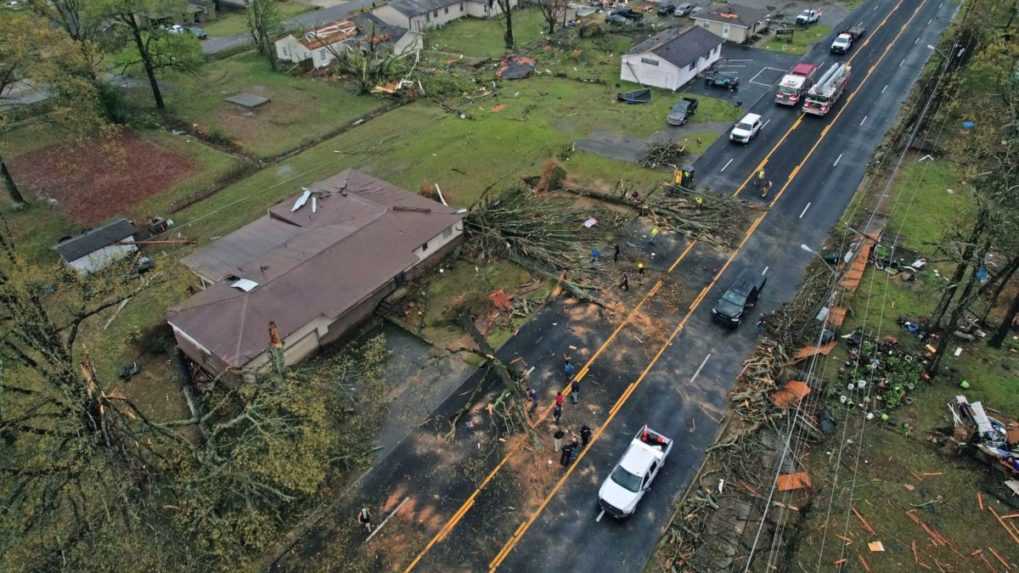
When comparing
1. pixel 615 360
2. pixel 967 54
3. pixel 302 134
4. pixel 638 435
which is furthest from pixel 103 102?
pixel 967 54

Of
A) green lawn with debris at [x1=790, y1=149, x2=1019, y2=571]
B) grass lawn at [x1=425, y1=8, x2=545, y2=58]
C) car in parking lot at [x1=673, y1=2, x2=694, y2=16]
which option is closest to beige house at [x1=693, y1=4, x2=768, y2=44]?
car in parking lot at [x1=673, y1=2, x2=694, y2=16]

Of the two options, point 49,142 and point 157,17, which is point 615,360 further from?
point 157,17

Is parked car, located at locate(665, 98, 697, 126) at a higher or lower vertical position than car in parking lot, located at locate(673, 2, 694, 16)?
lower

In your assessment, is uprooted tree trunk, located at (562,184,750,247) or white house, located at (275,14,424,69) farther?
white house, located at (275,14,424,69)

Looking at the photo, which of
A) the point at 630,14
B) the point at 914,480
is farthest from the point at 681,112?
the point at 914,480

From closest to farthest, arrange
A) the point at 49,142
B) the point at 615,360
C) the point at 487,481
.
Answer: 1. the point at 487,481
2. the point at 615,360
3. the point at 49,142

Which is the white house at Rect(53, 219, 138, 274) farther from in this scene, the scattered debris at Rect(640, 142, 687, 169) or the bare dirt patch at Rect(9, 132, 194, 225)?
the scattered debris at Rect(640, 142, 687, 169)

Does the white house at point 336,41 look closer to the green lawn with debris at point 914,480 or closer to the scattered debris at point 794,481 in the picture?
the green lawn with debris at point 914,480
